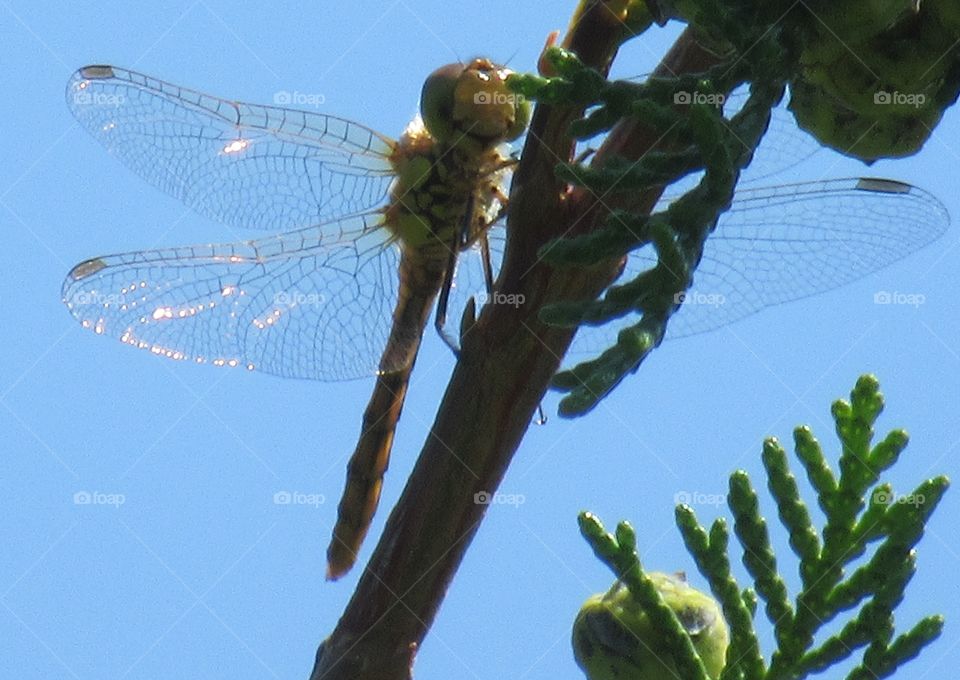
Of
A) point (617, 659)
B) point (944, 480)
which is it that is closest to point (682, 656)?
point (617, 659)

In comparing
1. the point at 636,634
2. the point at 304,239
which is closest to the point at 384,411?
the point at 304,239

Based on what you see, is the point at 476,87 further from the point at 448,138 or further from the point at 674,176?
the point at 674,176
